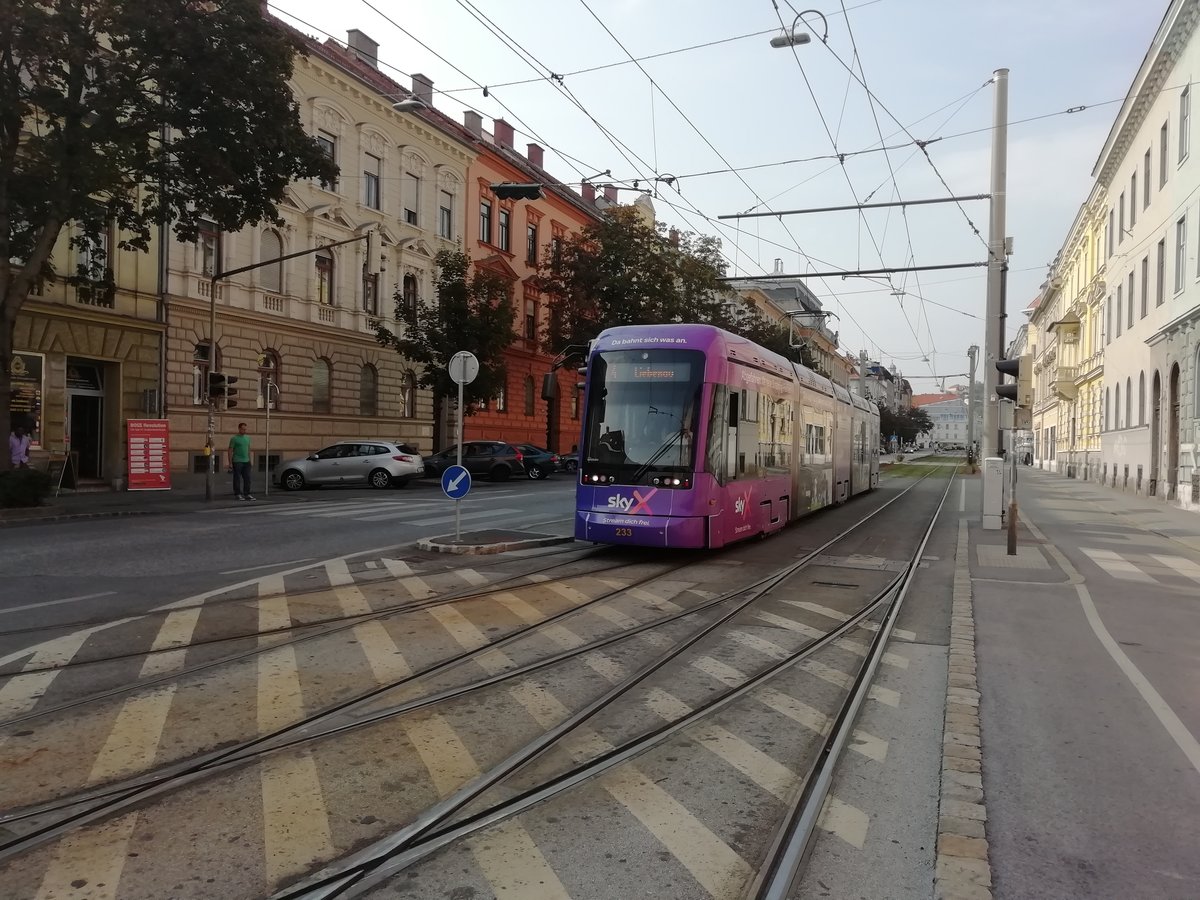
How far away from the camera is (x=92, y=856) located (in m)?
3.26

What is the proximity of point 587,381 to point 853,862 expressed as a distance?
8.85 m

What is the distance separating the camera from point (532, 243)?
44.8 meters

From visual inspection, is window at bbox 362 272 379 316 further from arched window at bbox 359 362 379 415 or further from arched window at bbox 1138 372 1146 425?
arched window at bbox 1138 372 1146 425

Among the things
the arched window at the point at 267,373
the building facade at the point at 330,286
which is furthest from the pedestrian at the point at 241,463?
the arched window at the point at 267,373

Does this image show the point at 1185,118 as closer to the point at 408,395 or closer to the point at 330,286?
the point at 330,286

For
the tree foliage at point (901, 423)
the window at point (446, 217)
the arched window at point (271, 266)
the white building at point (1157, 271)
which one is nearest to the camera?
the white building at point (1157, 271)

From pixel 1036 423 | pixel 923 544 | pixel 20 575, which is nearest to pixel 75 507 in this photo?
pixel 20 575

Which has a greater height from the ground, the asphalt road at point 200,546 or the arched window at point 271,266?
the arched window at point 271,266

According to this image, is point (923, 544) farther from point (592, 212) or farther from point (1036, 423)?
point (1036, 423)

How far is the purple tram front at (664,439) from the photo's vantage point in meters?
10.9

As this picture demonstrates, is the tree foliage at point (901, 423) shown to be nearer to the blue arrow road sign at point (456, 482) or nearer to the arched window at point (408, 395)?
the arched window at point (408, 395)

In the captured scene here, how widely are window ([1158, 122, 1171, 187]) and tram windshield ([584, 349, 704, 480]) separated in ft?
74.7

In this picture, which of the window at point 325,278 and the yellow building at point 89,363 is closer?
the yellow building at point 89,363

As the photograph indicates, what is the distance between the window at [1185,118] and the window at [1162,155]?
1906 mm
